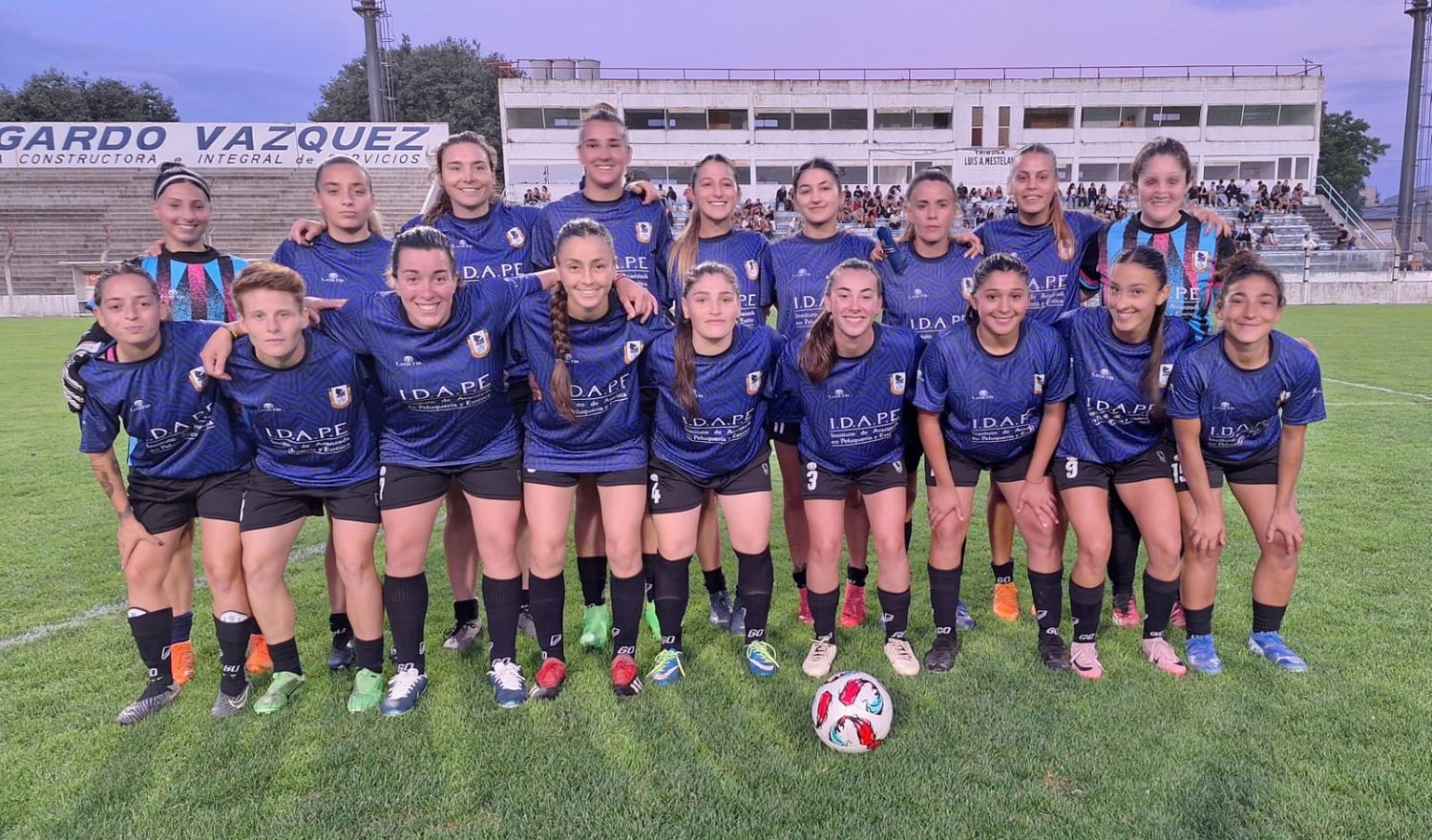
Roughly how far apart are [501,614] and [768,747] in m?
1.17

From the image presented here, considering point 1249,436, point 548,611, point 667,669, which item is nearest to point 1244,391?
point 1249,436

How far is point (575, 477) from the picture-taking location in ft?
10.8

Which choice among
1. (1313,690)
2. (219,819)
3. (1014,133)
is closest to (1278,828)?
(1313,690)

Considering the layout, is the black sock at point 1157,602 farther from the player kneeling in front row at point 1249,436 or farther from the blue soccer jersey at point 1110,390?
the blue soccer jersey at point 1110,390

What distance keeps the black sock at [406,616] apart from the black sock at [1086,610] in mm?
2579

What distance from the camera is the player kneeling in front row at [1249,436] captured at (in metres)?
3.12

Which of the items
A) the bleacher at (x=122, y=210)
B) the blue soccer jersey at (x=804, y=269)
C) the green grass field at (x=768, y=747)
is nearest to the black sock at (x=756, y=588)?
the green grass field at (x=768, y=747)

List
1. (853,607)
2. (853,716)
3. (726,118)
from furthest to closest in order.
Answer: (726,118), (853,607), (853,716)

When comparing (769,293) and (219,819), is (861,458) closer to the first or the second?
(769,293)

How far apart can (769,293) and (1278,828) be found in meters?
2.73

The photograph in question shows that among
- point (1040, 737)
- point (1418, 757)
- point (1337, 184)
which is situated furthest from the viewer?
point (1337, 184)

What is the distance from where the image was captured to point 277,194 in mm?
29266

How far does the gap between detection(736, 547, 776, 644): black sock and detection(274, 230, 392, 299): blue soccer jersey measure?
76.2 inches

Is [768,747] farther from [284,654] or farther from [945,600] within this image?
[284,654]
